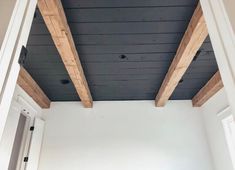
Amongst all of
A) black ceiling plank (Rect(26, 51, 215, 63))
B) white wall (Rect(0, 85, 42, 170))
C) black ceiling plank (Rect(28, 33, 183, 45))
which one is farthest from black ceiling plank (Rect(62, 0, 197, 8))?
white wall (Rect(0, 85, 42, 170))

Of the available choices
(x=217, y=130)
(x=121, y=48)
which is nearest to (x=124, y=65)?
(x=121, y=48)

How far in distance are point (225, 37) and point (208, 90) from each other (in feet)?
8.52

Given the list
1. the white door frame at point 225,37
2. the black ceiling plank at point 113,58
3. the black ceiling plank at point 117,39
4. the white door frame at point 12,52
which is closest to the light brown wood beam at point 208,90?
the black ceiling plank at point 113,58

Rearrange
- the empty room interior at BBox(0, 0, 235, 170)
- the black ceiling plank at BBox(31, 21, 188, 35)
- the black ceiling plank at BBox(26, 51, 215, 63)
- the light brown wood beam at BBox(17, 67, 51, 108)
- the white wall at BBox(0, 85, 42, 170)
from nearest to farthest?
the empty room interior at BBox(0, 0, 235, 170), the black ceiling plank at BBox(31, 21, 188, 35), the black ceiling plank at BBox(26, 51, 215, 63), the white wall at BBox(0, 85, 42, 170), the light brown wood beam at BBox(17, 67, 51, 108)

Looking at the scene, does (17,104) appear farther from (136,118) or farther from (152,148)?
(152,148)

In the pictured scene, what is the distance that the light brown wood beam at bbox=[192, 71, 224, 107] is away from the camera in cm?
300

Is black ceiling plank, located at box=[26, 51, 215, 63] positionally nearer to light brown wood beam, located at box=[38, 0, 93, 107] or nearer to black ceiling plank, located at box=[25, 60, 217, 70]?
black ceiling plank, located at box=[25, 60, 217, 70]

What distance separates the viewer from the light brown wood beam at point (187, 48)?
1.82 m

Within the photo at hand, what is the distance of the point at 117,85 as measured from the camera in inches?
131

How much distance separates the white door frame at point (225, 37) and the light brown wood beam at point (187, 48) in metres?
0.80

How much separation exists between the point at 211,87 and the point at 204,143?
42.9 inches

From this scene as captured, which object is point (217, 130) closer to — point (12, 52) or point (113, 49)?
point (113, 49)

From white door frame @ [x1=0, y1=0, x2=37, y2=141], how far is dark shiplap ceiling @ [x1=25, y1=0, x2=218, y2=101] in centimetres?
87

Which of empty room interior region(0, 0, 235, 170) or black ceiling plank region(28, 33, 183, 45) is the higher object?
black ceiling plank region(28, 33, 183, 45)
